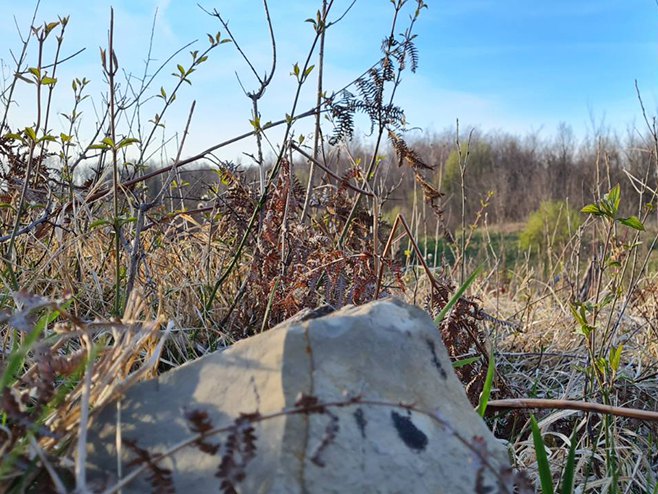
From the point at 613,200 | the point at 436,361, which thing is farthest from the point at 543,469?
the point at 613,200

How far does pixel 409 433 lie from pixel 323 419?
0.45 feet

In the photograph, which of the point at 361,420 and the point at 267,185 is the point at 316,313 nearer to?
the point at 361,420

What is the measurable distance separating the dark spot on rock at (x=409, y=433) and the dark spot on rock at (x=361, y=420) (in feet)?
0.16

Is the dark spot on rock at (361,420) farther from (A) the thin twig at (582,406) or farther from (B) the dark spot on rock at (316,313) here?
(A) the thin twig at (582,406)

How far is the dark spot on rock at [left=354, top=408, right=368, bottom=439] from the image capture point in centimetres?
90

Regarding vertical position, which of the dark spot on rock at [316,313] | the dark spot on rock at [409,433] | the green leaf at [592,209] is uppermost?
the green leaf at [592,209]

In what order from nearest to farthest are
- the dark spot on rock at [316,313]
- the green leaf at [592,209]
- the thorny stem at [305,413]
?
the thorny stem at [305,413], the dark spot on rock at [316,313], the green leaf at [592,209]

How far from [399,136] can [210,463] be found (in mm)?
1374

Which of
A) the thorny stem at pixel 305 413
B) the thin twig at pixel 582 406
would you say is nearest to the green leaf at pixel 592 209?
the thin twig at pixel 582 406

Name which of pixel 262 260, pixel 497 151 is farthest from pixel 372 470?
pixel 497 151

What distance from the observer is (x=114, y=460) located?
0.91m

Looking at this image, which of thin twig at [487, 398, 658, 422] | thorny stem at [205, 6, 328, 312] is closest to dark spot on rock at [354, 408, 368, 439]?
thin twig at [487, 398, 658, 422]

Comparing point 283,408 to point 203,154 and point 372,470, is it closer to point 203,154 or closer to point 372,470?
point 372,470

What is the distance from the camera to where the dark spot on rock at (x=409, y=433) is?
917 millimetres
